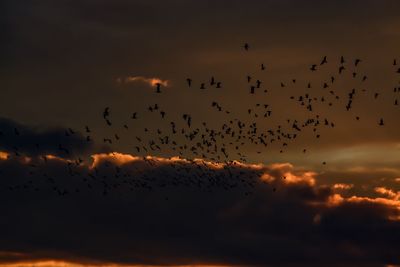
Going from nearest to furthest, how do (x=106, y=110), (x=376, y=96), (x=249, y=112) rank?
(x=376, y=96), (x=249, y=112), (x=106, y=110)

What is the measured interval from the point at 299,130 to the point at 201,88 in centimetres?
1698

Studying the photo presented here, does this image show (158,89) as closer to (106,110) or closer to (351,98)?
(106,110)

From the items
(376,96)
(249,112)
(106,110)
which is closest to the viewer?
(376,96)

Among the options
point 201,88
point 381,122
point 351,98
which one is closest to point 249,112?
point 201,88

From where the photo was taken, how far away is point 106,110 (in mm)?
79812

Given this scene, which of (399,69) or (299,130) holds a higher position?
(399,69)

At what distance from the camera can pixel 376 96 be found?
67562 mm

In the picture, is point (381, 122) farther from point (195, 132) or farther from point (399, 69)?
point (195, 132)

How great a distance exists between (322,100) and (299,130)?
1242 cm

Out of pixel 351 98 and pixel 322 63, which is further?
pixel 322 63

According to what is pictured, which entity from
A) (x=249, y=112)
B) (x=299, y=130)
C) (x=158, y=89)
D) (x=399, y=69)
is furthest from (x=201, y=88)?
(x=399, y=69)

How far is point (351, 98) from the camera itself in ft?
230

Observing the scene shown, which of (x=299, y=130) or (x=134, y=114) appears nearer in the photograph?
(x=134, y=114)

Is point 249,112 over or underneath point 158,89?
underneath
